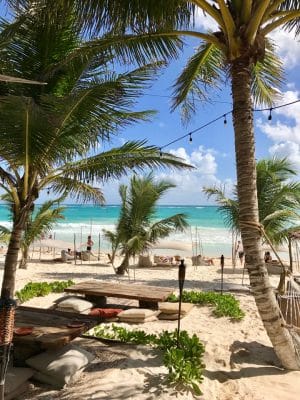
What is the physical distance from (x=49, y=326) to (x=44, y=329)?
5.8 inches

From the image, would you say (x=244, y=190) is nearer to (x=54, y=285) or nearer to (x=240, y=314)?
(x=240, y=314)

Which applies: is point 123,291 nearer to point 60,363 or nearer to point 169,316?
point 169,316

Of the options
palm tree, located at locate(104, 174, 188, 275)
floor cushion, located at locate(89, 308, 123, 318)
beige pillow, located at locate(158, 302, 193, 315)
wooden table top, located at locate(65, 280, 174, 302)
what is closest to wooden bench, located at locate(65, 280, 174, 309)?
wooden table top, located at locate(65, 280, 174, 302)

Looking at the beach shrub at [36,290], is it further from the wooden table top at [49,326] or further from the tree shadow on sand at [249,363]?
the tree shadow on sand at [249,363]

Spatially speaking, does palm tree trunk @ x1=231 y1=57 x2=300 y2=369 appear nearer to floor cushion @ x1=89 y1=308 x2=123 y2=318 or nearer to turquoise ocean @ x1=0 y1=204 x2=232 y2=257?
floor cushion @ x1=89 y1=308 x2=123 y2=318

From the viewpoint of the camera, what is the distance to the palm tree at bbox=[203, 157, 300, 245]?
11289 millimetres

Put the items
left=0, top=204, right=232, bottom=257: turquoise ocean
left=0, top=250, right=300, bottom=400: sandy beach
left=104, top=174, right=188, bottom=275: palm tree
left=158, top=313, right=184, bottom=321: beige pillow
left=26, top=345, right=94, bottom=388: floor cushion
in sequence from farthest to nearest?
left=0, top=204, right=232, bottom=257: turquoise ocean < left=104, top=174, right=188, bottom=275: palm tree < left=158, top=313, right=184, bottom=321: beige pillow < left=26, top=345, right=94, bottom=388: floor cushion < left=0, top=250, right=300, bottom=400: sandy beach

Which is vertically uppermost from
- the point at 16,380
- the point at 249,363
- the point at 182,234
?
the point at 182,234

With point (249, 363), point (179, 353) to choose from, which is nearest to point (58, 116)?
→ point (179, 353)

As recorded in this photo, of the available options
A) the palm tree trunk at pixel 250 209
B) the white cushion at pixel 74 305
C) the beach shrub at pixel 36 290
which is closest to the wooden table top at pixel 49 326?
the white cushion at pixel 74 305

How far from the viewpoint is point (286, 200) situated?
11.5 metres

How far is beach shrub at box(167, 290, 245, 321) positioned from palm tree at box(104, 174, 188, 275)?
4.49 metres

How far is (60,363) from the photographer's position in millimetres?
3953

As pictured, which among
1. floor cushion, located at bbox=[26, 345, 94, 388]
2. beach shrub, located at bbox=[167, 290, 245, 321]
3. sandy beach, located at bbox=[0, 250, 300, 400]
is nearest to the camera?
sandy beach, located at bbox=[0, 250, 300, 400]
